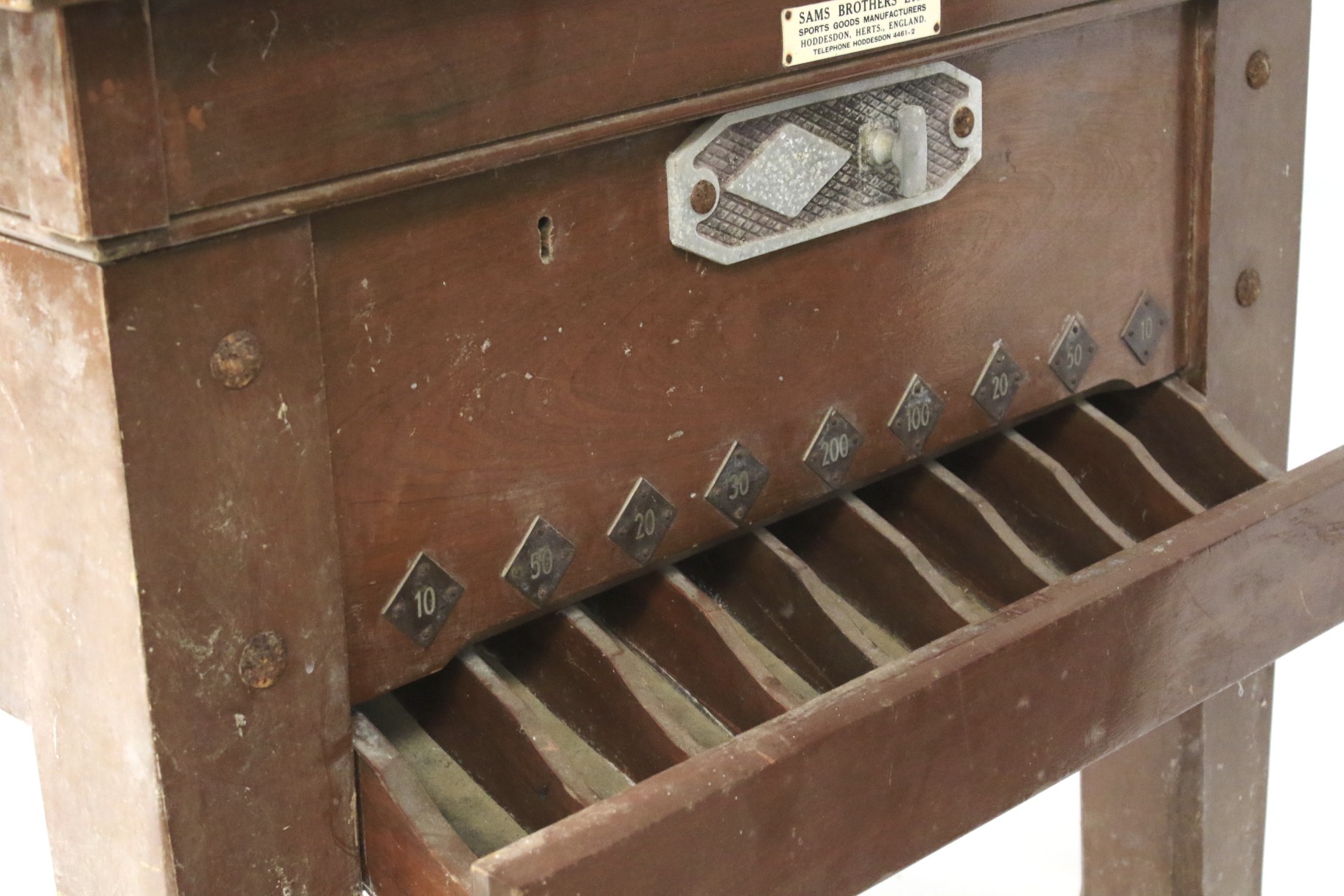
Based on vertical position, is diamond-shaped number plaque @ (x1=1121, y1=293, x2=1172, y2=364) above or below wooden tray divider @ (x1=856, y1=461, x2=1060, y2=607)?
above

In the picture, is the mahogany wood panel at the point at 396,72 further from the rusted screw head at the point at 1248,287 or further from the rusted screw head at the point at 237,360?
the rusted screw head at the point at 1248,287

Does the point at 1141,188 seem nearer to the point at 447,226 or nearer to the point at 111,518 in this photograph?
the point at 447,226

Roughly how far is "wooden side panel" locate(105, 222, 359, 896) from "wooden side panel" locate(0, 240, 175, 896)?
0.04ft

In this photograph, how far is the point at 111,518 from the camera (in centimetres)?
110

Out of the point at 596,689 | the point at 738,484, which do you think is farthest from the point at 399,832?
the point at 738,484

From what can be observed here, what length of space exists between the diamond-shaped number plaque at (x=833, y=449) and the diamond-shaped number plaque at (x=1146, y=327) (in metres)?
0.34

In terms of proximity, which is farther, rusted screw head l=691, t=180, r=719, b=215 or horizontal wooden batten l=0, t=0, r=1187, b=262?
rusted screw head l=691, t=180, r=719, b=215

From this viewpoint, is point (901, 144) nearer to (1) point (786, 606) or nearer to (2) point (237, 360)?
(1) point (786, 606)

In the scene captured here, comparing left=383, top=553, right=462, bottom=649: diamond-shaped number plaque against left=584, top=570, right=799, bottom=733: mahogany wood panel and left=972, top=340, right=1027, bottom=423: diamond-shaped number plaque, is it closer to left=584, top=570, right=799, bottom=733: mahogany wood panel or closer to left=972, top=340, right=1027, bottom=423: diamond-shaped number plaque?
left=584, top=570, right=799, bottom=733: mahogany wood panel

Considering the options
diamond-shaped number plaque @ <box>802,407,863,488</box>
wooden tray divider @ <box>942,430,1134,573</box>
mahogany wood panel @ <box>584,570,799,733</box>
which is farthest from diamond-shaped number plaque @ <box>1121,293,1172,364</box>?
mahogany wood panel @ <box>584,570,799,733</box>

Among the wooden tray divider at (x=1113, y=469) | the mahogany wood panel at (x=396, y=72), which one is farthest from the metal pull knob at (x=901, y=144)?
the wooden tray divider at (x=1113, y=469)

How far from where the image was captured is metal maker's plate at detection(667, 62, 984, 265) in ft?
4.45

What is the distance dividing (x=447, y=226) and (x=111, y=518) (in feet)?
0.90

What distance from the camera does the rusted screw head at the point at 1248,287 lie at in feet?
5.98
